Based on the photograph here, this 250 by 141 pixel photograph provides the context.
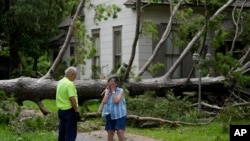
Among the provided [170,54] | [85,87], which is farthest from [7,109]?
[170,54]

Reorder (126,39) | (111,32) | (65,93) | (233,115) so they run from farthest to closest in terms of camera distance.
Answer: (111,32)
(126,39)
(233,115)
(65,93)

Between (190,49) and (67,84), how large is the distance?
7.95m

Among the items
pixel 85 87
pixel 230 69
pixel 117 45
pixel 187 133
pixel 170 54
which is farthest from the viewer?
pixel 117 45

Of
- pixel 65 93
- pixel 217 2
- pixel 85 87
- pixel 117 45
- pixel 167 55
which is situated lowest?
pixel 85 87

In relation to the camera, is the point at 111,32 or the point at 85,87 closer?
the point at 85,87

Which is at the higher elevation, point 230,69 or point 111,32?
point 111,32

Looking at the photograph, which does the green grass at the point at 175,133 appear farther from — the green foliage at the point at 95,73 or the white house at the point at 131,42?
the white house at the point at 131,42

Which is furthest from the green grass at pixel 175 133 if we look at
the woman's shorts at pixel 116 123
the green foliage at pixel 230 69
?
the woman's shorts at pixel 116 123

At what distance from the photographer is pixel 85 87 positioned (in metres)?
16.5

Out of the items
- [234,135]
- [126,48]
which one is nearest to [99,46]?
[126,48]

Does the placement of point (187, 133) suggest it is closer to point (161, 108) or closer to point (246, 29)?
point (161, 108)

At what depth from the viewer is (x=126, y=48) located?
22.8 metres

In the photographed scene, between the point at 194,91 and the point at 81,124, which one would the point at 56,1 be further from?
the point at 81,124

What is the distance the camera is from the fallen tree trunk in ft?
51.7
